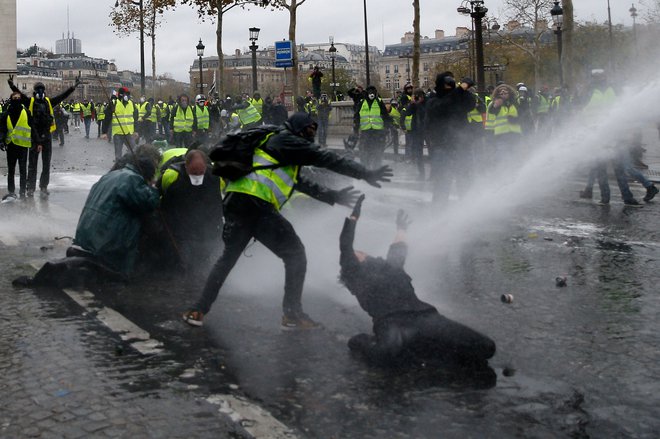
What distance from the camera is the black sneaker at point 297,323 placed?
584 centimetres

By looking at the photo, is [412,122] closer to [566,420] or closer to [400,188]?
[400,188]

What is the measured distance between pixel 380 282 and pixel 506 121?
976cm

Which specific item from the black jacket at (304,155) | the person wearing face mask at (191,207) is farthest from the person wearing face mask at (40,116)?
the black jacket at (304,155)

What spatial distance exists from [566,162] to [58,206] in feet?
25.4

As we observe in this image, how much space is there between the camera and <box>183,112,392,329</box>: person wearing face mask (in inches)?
218

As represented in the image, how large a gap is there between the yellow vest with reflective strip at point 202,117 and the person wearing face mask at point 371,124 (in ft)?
19.8

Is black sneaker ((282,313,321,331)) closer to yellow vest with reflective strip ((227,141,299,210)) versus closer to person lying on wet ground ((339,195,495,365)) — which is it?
person lying on wet ground ((339,195,495,365))

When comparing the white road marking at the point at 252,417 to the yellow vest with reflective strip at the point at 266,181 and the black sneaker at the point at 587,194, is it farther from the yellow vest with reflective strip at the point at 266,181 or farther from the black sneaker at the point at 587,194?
the black sneaker at the point at 587,194

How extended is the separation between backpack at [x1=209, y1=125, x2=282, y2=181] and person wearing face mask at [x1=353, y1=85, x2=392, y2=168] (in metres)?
12.3

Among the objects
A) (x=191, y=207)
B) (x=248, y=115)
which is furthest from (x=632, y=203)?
(x=248, y=115)

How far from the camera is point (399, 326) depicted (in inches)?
196

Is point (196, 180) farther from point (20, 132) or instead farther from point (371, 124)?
point (371, 124)

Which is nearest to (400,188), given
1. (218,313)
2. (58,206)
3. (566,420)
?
(58,206)

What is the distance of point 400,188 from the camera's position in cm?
1523
